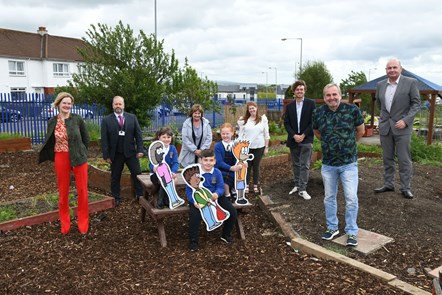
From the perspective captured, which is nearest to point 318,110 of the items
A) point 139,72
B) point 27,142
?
point 139,72

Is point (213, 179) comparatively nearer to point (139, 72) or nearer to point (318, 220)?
point (318, 220)

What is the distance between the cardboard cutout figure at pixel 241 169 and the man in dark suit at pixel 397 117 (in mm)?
2247

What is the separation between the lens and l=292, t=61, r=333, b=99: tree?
25469mm

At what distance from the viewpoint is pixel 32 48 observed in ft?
145

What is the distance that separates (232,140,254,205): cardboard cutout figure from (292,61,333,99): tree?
20926mm

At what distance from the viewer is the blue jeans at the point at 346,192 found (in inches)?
178

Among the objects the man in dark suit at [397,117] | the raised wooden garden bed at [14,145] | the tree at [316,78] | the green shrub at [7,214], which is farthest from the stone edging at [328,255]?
the tree at [316,78]

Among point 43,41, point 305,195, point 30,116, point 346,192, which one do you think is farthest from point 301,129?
point 43,41

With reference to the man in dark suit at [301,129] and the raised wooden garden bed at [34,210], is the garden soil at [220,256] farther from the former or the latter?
the man in dark suit at [301,129]

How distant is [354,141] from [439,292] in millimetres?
2438

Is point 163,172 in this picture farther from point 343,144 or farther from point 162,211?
point 343,144

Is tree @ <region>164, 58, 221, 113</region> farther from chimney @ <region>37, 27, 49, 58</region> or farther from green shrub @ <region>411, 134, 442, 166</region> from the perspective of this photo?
chimney @ <region>37, 27, 49, 58</region>

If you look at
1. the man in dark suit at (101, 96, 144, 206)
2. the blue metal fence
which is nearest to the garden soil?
the man in dark suit at (101, 96, 144, 206)

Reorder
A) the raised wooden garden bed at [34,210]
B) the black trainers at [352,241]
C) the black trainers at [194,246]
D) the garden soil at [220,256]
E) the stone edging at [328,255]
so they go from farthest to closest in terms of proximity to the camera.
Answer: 1. the raised wooden garden bed at [34,210]
2. the black trainers at [194,246]
3. the black trainers at [352,241]
4. the garden soil at [220,256]
5. the stone edging at [328,255]
